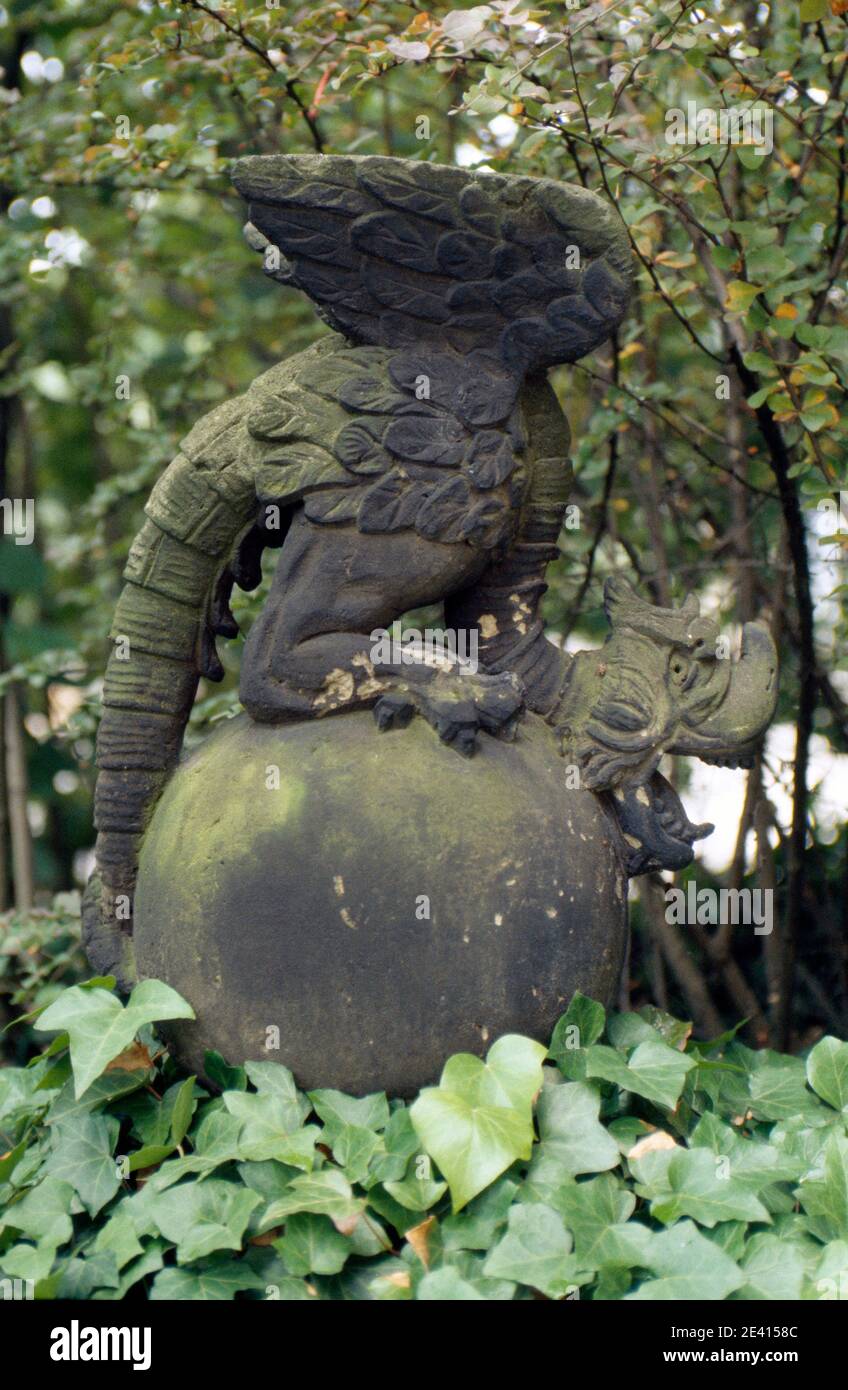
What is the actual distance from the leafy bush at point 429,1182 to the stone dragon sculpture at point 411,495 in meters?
0.48

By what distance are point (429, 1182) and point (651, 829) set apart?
0.78m

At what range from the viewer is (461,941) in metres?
2.37

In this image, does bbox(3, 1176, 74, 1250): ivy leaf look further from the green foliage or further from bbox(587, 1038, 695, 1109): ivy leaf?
the green foliage

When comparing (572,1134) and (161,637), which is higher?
(161,637)

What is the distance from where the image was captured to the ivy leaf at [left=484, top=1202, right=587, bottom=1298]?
2.03 meters

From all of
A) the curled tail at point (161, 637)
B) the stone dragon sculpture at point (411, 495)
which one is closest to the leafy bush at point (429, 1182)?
the curled tail at point (161, 637)

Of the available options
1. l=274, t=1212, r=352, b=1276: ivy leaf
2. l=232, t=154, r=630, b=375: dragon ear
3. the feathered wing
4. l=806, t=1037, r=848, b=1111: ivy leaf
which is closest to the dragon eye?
the feathered wing

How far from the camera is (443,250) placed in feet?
8.09

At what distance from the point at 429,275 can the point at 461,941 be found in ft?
3.83

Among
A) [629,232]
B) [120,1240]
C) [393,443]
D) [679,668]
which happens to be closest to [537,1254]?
[120,1240]

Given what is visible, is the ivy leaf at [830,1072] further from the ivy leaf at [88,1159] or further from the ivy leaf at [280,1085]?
the ivy leaf at [88,1159]

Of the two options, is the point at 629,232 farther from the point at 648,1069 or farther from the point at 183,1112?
the point at 183,1112

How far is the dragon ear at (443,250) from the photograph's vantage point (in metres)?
2.45
